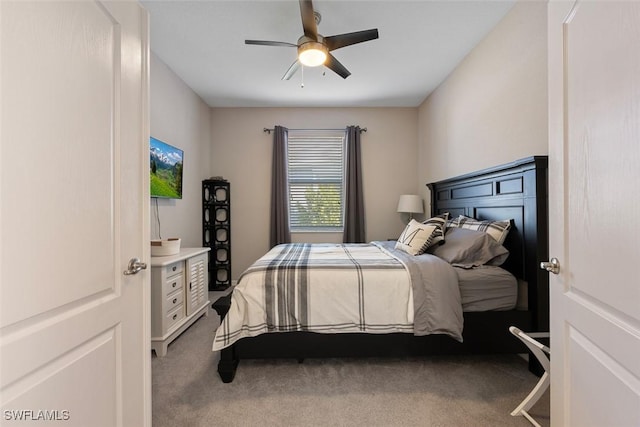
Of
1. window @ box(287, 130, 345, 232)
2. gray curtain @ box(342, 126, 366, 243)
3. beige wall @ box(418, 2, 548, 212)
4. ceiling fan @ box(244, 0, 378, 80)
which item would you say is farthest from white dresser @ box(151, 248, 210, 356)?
beige wall @ box(418, 2, 548, 212)

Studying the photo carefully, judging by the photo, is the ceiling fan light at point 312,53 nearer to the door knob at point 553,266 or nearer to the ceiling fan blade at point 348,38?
the ceiling fan blade at point 348,38

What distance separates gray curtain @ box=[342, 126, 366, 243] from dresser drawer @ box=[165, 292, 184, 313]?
2412 mm

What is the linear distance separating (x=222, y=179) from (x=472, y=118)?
327 cm

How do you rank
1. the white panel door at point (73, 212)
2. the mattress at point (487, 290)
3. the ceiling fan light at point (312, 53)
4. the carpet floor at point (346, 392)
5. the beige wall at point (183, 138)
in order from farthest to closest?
the beige wall at point (183, 138) → the ceiling fan light at point (312, 53) → the mattress at point (487, 290) → the carpet floor at point (346, 392) → the white panel door at point (73, 212)

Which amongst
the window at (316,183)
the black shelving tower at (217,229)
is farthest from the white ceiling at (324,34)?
the black shelving tower at (217,229)

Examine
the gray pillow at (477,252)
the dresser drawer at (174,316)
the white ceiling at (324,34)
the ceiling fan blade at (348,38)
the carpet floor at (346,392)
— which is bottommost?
the carpet floor at (346,392)

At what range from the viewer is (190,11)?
2.21 meters

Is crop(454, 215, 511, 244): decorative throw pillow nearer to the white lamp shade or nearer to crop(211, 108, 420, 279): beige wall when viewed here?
the white lamp shade

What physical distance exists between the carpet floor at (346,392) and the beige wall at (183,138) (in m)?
1.56

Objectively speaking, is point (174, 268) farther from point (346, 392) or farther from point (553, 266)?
point (553, 266)

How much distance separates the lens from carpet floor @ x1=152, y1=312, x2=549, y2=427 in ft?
4.98

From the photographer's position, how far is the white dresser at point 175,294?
2189mm

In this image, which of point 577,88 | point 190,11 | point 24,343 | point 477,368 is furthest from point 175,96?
point 477,368

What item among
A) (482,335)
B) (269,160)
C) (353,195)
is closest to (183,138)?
(269,160)
